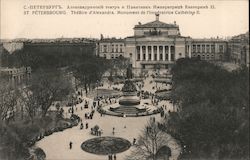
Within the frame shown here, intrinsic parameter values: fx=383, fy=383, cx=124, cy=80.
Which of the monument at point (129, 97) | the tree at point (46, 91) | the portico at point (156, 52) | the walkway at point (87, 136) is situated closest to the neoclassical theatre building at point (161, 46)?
the portico at point (156, 52)

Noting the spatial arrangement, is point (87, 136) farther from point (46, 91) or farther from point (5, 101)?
point (46, 91)

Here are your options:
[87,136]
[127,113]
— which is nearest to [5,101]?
→ [87,136]

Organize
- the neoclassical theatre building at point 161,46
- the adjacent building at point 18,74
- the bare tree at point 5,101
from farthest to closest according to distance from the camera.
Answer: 1. the neoclassical theatre building at point 161,46
2. the adjacent building at point 18,74
3. the bare tree at point 5,101

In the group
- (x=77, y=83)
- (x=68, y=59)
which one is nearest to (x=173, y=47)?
(x=68, y=59)

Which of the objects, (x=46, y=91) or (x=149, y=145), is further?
(x=46, y=91)

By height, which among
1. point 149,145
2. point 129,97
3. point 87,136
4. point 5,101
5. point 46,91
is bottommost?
point 87,136

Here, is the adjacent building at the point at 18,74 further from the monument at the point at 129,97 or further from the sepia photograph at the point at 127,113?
the monument at the point at 129,97

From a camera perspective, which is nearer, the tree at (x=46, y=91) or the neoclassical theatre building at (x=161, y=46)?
the tree at (x=46, y=91)

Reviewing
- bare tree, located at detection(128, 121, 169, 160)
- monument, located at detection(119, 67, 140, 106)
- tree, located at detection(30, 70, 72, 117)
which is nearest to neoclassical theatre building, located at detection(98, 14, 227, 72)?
monument, located at detection(119, 67, 140, 106)

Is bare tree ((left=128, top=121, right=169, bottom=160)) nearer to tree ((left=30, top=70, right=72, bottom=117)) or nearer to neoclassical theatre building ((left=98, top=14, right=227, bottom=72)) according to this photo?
tree ((left=30, top=70, right=72, bottom=117))
